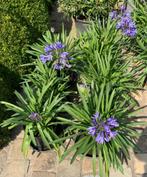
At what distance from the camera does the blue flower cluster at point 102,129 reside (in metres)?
3.55

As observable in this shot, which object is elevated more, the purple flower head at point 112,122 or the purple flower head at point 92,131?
the purple flower head at point 112,122

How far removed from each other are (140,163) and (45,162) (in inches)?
41.3

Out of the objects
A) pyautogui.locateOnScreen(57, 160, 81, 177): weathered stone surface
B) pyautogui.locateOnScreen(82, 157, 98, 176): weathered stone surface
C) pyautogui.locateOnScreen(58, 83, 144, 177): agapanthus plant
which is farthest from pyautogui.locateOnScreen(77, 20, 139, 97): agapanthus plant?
pyautogui.locateOnScreen(57, 160, 81, 177): weathered stone surface

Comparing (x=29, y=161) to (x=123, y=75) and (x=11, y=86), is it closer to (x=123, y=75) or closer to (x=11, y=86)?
(x=11, y=86)

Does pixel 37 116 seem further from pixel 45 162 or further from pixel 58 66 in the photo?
pixel 58 66

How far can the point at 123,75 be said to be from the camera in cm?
454

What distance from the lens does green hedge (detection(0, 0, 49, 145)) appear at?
4672 millimetres

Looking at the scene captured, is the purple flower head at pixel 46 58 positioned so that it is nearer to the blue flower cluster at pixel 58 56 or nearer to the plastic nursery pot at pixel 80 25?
the blue flower cluster at pixel 58 56

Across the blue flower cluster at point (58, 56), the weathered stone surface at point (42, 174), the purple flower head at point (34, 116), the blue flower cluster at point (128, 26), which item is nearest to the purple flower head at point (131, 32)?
the blue flower cluster at point (128, 26)

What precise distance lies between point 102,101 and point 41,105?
72 centimetres

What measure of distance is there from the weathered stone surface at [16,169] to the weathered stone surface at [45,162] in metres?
0.10

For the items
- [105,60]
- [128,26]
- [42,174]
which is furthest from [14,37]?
[42,174]

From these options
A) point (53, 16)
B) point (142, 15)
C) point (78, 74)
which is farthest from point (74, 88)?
point (53, 16)

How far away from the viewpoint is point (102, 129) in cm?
357
